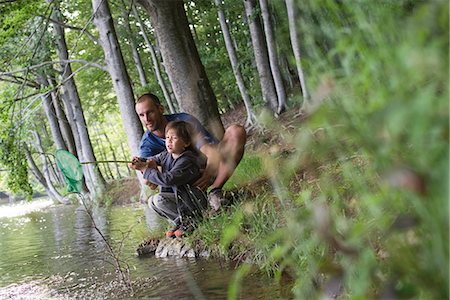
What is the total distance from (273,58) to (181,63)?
6297mm

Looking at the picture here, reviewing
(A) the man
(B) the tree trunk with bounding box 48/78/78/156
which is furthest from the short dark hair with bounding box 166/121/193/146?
(B) the tree trunk with bounding box 48/78/78/156

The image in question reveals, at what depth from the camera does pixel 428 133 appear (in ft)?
2.97

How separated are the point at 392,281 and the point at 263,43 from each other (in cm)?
1399

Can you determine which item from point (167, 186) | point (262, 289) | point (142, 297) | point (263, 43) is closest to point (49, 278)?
point (167, 186)

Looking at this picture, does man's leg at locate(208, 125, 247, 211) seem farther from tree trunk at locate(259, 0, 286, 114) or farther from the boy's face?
tree trunk at locate(259, 0, 286, 114)

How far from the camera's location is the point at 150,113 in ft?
Result: 18.1

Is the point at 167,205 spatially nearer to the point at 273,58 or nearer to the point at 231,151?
the point at 231,151

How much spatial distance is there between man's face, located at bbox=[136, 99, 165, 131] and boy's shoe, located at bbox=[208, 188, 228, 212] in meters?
0.82

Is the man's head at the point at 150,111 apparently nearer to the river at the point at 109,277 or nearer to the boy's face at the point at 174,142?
the boy's face at the point at 174,142

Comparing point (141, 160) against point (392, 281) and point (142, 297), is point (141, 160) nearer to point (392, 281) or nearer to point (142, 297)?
point (142, 297)

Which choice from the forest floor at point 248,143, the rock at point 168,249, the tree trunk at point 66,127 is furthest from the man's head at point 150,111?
the tree trunk at point 66,127

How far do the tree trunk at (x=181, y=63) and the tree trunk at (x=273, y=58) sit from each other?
530 cm

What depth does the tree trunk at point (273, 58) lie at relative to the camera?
1288cm

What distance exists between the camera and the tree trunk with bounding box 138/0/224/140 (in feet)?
25.2
